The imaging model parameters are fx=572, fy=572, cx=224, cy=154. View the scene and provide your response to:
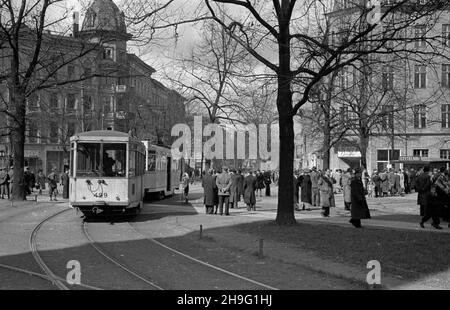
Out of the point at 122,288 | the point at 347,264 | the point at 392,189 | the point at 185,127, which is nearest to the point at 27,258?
the point at 122,288

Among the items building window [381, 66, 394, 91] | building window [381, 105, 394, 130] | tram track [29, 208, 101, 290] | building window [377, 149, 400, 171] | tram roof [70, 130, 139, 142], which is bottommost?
tram track [29, 208, 101, 290]

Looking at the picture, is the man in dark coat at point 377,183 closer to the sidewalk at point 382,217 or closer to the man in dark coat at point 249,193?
the sidewalk at point 382,217

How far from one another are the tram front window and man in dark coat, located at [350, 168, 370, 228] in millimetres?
7529

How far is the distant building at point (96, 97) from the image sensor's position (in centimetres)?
2739

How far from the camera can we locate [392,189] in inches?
1506

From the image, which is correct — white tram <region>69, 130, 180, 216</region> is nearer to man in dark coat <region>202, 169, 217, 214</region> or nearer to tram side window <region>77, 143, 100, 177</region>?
tram side window <region>77, 143, 100, 177</region>

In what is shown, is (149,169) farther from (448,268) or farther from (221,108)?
(448,268)

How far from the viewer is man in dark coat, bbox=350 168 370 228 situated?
1638 cm

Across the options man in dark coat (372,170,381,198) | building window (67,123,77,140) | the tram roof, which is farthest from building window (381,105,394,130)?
building window (67,123,77,140)

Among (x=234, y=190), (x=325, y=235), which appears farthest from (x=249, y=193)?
(x=325, y=235)

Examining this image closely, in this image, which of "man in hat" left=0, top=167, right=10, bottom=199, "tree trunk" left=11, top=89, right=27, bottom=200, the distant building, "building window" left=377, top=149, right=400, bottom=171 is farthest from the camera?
"building window" left=377, top=149, right=400, bottom=171

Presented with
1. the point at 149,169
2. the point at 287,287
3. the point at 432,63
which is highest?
the point at 432,63

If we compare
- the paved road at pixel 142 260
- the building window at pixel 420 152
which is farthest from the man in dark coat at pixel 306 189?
the building window at pixel 420 152
